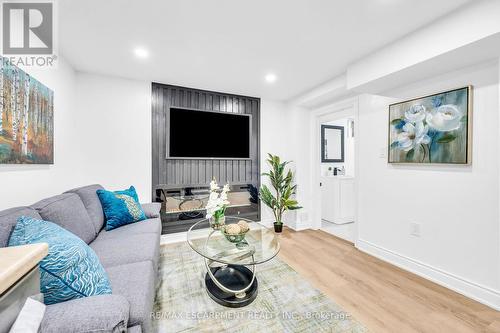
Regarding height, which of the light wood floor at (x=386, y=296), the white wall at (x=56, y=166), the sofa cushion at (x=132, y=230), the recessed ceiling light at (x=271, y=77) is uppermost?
the recessed ceiling light at (x=271, y=77)

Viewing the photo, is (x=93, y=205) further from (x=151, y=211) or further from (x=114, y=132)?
(x=114, y=132)

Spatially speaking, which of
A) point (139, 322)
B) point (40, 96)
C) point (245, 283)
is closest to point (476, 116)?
point (245, 283)

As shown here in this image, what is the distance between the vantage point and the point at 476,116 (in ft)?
6.17

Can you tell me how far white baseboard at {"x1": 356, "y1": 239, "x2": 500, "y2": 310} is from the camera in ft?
5.84

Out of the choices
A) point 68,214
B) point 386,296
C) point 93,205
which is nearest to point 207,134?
point 93,205

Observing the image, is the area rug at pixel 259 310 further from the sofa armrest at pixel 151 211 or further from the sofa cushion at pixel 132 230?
the sofa armrest at pixel 151 211

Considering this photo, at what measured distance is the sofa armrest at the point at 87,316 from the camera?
29.4 inches

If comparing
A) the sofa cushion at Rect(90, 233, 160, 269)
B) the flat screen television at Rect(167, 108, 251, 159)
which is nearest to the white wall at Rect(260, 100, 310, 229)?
the flat screen television at Rect(167, 108, 251, 159)

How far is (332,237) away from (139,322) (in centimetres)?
303

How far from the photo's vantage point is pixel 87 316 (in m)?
0.79

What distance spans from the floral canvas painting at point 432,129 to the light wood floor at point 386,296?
1239 mm

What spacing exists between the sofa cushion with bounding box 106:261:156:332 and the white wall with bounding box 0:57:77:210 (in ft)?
3.33

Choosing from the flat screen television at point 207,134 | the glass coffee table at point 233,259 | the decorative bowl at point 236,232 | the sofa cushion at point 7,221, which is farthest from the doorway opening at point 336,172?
the sofa cushion at point 7,221

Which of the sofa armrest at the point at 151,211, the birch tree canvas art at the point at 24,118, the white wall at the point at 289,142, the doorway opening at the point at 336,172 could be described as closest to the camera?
the birch tree canvas art at the point at 24,118
